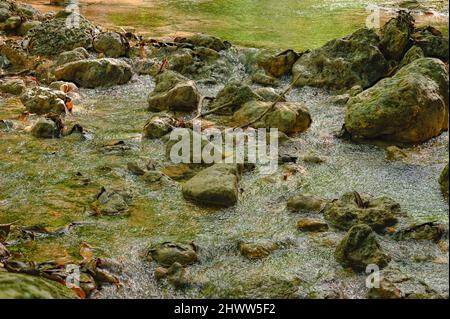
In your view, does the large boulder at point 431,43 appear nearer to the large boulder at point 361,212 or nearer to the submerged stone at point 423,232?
the large boulder at point 361,212

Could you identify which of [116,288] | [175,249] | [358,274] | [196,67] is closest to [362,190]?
[358,274]

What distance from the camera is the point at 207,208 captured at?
5.31 metres

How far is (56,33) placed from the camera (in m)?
11.4

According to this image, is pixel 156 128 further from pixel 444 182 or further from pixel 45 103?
pixel 444 182

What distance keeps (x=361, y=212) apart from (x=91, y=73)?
607cm

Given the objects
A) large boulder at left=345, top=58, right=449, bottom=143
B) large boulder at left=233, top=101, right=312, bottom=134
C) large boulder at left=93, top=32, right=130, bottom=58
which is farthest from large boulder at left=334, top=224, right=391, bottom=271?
large boulder at left=93, top=32, right=130, bottom=58

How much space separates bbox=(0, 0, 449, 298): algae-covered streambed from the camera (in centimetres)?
413

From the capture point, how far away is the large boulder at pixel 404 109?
21.3 feet

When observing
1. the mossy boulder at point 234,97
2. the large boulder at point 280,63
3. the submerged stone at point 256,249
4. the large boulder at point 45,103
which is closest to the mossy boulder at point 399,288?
the submerged stone at point 256,249

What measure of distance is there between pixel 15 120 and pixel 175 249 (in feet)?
14.4

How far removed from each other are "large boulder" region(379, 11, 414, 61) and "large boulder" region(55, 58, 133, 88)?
14.9ft

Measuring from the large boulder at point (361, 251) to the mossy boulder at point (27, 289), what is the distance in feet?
6.49

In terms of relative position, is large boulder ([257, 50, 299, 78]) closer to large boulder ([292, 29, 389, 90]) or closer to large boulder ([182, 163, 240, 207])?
large boulder ([292, 29, 389, 90])
